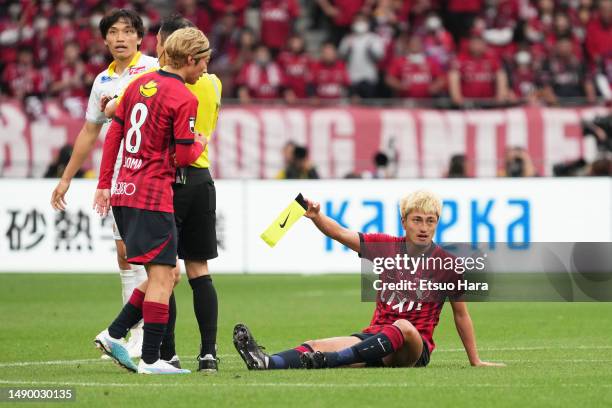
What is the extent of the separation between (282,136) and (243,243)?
368 cm

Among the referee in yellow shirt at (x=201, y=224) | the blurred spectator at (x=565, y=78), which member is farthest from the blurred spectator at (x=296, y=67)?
the referee in yellow shirt at (x=201, y=224)

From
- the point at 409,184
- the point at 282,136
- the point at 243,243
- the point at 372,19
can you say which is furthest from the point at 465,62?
the point at 243,243

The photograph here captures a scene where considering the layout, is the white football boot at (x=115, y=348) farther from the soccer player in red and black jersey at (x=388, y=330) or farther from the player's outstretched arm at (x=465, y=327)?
the player's outstretched arm at (x=465, y=327)

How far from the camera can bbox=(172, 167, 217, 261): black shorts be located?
9.30 metres

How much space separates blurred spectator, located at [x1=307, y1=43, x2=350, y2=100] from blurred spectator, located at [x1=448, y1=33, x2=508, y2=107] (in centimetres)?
185

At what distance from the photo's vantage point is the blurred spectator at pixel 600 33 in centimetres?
2642

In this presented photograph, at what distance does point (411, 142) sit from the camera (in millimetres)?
23281

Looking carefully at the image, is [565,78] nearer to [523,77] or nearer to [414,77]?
[523,77]

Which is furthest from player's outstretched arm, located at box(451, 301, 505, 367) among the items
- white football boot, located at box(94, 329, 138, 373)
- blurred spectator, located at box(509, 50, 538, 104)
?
blurred spectator, located at box(509, 50, 538, 104)

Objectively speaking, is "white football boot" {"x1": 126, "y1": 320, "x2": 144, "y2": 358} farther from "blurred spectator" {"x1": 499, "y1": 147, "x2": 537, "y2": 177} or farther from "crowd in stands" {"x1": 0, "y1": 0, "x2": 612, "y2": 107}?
"crowd in stands" {"x1": 0, "y1": 0, "x2": 612, "y2": 107}

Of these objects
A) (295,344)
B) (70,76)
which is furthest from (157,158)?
(70,76)

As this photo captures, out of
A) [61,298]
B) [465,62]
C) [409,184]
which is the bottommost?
[61,298]

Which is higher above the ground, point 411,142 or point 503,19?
point 503,19

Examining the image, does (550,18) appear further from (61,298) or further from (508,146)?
(61,298)
